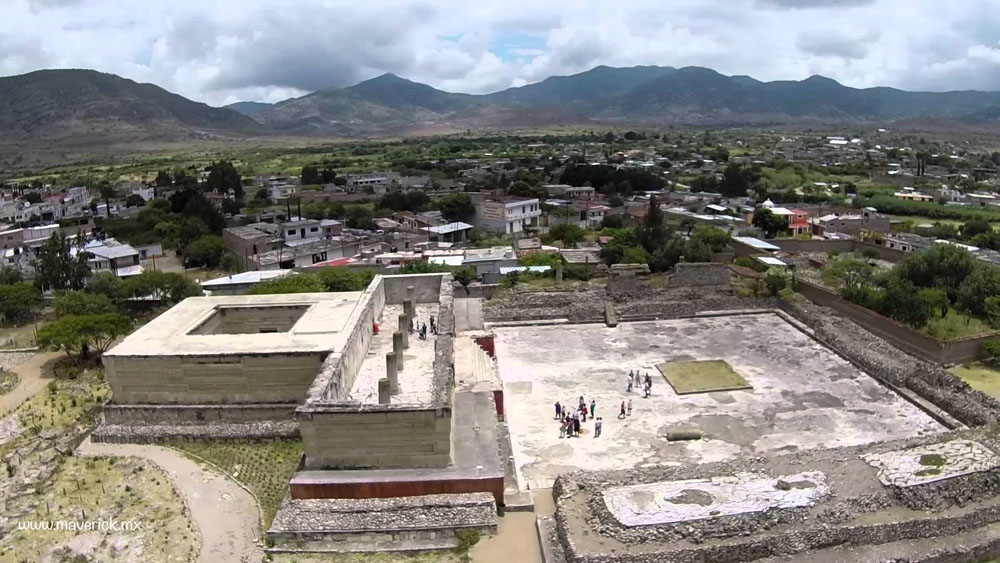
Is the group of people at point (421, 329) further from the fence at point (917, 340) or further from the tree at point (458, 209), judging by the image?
the tree at point (458, 209)

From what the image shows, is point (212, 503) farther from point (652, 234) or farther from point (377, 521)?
point (652, 234)

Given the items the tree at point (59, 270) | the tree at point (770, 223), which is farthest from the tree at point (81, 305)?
the tree at point (770, 223)

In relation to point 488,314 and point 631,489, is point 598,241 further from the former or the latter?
point 631,489

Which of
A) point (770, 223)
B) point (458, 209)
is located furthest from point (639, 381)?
point (458, 209)

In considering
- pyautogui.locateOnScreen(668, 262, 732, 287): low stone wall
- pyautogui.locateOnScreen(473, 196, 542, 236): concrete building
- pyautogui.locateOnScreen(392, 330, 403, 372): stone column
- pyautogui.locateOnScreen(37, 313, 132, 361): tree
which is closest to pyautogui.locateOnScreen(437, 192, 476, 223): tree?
pyautogui.locateOnScreen(473, 196, 542, 236): concrete building

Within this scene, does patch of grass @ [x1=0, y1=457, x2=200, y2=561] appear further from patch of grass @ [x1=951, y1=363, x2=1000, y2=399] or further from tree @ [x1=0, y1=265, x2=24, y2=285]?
tree @ [x1=0, y1=265, x2=24, y2=285]

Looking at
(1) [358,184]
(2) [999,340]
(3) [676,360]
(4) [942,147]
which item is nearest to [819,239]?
(2) [999,340]
